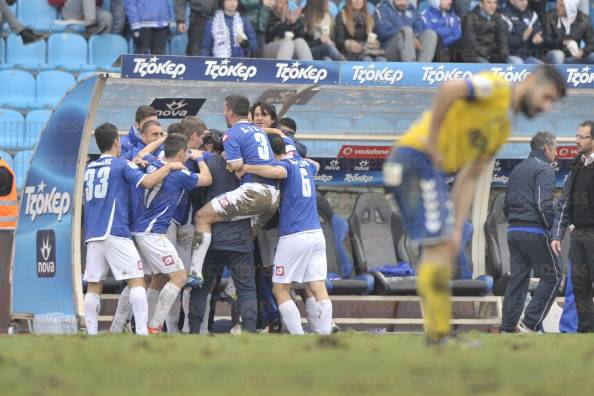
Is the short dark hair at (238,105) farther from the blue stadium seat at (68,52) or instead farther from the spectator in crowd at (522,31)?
the spectator in crowd at (522,31)

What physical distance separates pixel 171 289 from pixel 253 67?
3.28 m

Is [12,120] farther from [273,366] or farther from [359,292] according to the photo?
[273,366]

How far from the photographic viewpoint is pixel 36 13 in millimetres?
19469

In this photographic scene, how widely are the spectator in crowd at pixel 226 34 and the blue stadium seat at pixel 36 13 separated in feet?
8.40

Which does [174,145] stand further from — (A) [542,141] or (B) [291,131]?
(A) [542,141]

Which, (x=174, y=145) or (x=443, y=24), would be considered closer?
(x=174, y=145)

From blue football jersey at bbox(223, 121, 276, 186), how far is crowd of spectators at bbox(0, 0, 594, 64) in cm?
575

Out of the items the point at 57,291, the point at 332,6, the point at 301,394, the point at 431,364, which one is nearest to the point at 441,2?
the point at 332,6

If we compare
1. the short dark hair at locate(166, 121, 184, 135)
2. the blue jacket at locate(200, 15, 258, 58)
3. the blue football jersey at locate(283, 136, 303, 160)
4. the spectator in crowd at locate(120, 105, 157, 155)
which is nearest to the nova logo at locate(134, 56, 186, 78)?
the spectator in crowd at locate(120, 105, 157, 155)

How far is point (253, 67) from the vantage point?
47.6 ft

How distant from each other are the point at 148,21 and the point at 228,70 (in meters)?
4.59

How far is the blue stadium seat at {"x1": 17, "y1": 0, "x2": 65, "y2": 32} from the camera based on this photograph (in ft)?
63.6

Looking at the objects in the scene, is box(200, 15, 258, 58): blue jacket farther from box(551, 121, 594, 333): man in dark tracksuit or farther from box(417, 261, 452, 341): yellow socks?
box(417, 261, 452, 341): yellow socks

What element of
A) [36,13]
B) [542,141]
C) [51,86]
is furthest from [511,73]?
[36,13]
